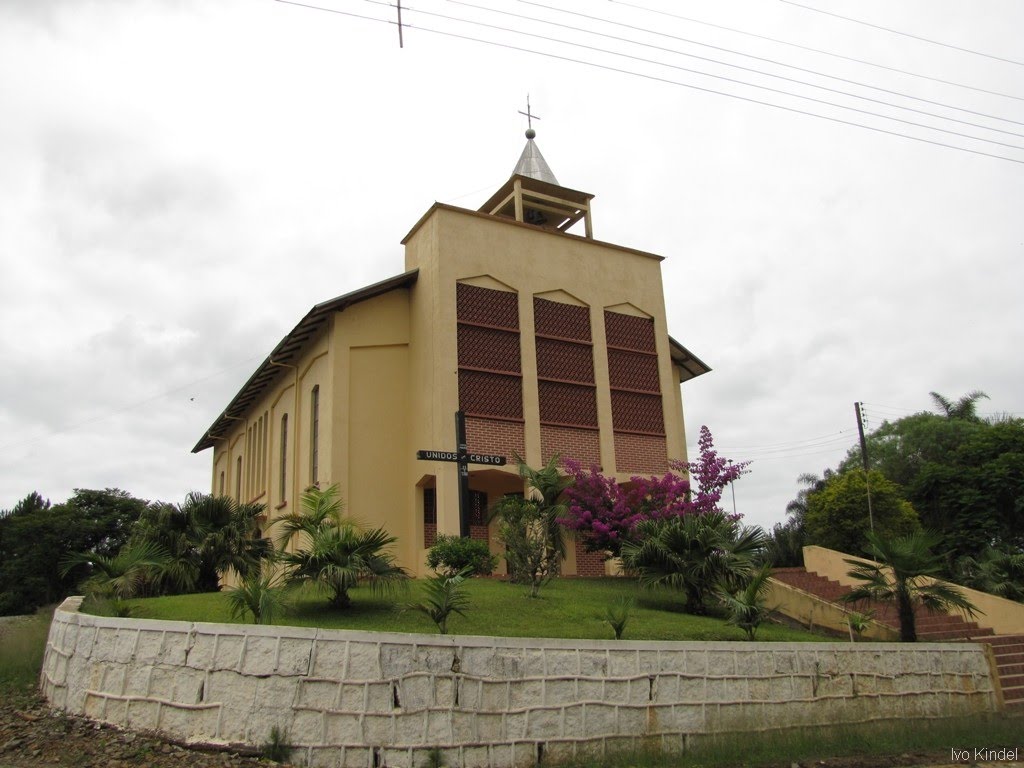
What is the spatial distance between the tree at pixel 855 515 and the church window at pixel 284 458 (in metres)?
20.5

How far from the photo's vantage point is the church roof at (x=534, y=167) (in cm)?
2806

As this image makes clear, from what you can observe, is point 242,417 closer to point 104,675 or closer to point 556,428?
point 556,428

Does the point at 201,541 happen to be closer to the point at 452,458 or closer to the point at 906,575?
the point at 452,458

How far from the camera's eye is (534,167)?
92.7ft

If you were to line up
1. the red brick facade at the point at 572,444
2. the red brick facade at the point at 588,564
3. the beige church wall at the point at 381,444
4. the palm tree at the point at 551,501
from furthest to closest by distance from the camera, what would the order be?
1. the red brick facade at the point at 588,564
2. the red brick facade at the point at 572,444
3. the beige church wall at the point at 381,444
4. the palm tree at the point at 551,501

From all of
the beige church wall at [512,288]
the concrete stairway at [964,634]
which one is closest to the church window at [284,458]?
the beige church wall at [512,288]

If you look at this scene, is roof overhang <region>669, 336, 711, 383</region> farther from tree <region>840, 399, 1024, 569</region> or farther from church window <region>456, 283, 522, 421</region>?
tree <region>840, 399, 1024, 569</region>

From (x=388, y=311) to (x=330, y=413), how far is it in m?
3.48

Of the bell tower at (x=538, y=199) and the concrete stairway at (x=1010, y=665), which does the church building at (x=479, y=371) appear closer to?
the bell tower at (x=538, y=199)

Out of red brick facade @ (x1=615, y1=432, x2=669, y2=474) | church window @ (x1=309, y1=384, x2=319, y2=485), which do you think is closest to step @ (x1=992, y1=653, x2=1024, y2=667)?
red brick facade @ (x1=615, y1=432, x2=669, y2=474)

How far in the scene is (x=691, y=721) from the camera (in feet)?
38.7

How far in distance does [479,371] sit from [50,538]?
3177cm

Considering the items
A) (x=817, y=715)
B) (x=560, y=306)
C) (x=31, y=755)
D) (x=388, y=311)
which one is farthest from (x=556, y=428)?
(x=31, y=755)

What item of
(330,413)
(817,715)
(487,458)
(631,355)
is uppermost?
(631,355)
